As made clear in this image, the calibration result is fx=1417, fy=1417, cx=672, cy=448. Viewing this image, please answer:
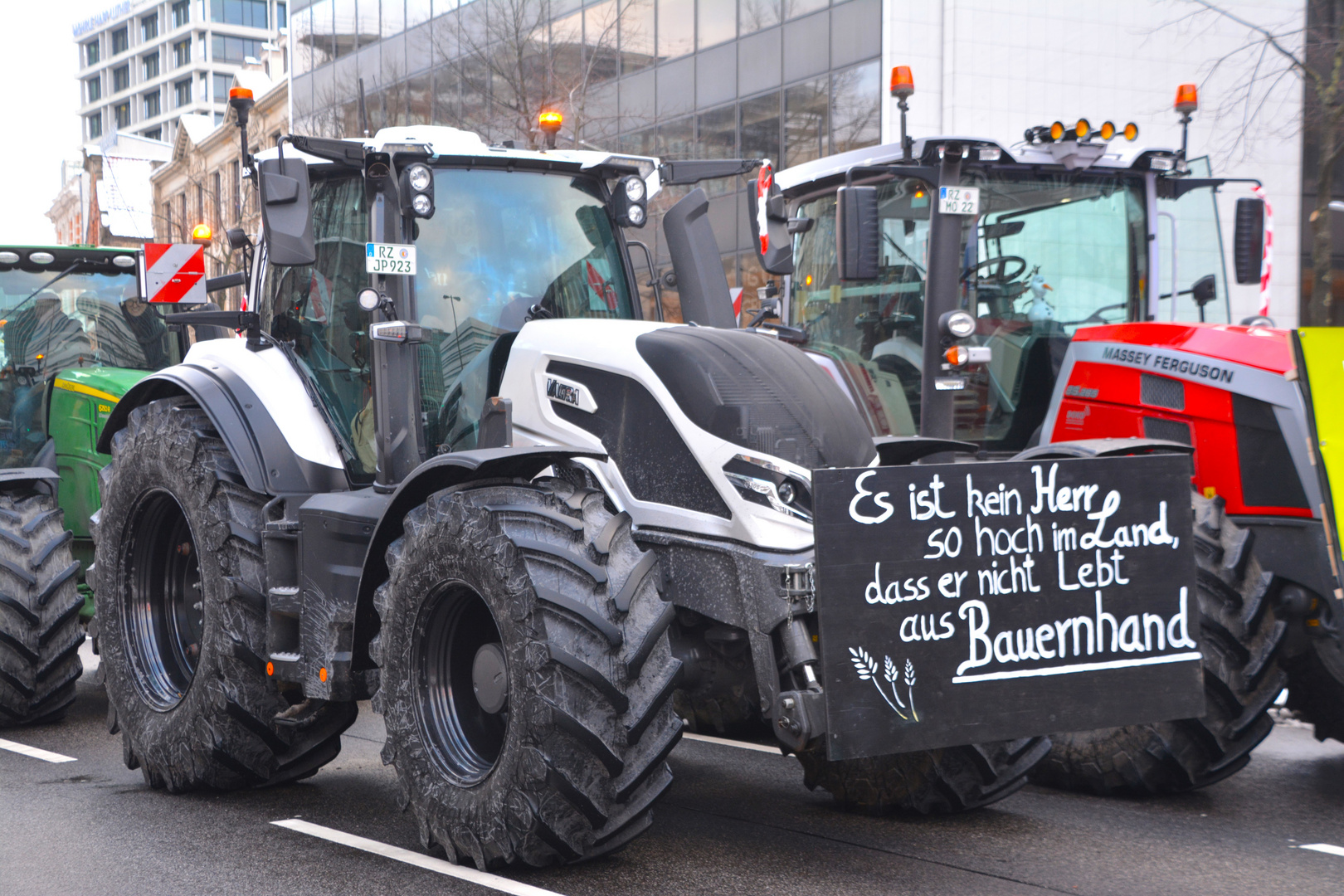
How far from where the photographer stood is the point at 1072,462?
15.2 feet

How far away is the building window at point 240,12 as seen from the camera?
101000mm

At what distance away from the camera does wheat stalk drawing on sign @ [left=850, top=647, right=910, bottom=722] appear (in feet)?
13.9

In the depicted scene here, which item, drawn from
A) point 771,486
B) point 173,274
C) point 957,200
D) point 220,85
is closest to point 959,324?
point 957,200

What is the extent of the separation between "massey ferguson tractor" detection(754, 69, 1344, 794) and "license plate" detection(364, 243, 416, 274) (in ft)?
5.24

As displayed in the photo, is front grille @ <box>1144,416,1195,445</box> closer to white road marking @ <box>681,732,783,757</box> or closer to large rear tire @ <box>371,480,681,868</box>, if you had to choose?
white road marking @ <box>681,732,783,757</box>

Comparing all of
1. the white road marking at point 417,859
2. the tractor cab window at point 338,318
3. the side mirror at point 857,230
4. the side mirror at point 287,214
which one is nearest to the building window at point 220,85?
the tractor cab window at point 338,318

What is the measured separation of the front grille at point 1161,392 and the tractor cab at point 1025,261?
869 millimetres

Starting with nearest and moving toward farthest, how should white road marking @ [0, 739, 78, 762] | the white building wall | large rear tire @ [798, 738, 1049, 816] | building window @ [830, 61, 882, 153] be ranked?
large rear tire @ [798, 738, 1049, 816], white road marking @ [0, 739, 78, 762], building window @ [830, 61, 882, 153], the white building wall

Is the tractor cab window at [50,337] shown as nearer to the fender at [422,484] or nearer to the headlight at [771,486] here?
the fender at [422,484]

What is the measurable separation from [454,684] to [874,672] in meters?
1.59

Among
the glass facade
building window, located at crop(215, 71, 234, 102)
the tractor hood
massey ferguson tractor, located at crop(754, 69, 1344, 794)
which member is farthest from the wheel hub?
building window, located at crop(215, 71, 234, 102)

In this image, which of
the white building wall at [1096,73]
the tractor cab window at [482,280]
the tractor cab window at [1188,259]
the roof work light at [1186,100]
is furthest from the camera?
the white building wall at [1096,73]

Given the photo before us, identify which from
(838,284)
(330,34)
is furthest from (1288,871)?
(330,34)

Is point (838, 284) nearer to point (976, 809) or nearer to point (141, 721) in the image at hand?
point (976, 809)
